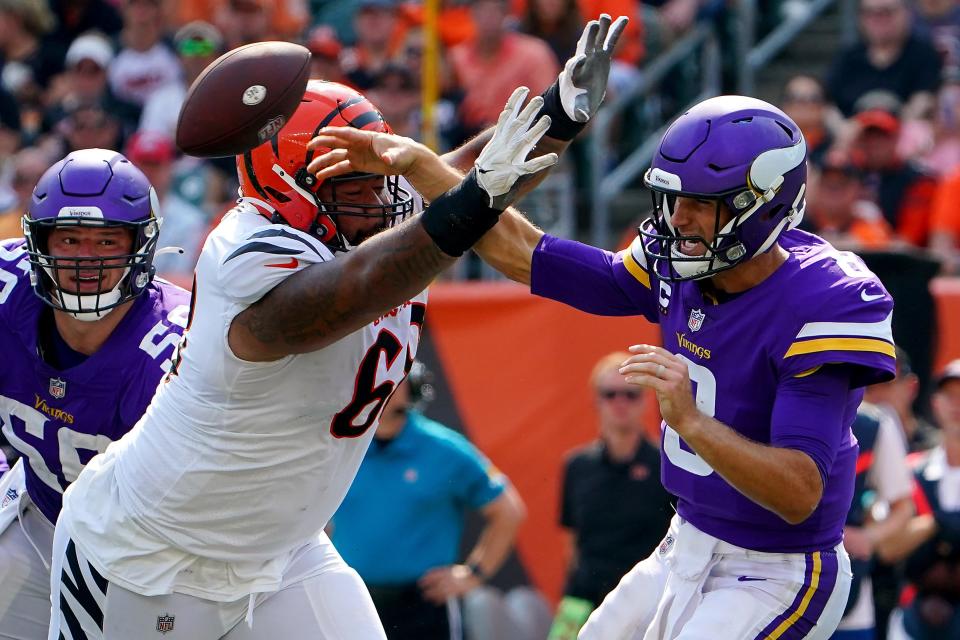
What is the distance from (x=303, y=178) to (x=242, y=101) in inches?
9.0

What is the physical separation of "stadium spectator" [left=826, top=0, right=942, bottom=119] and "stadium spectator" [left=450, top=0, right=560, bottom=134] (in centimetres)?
174

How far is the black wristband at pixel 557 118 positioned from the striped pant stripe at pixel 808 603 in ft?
4.02

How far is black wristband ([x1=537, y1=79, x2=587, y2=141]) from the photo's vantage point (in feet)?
13.1

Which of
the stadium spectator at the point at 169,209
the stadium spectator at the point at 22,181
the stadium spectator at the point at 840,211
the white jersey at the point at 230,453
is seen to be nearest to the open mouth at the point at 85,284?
the white jersey at the point at 230,453

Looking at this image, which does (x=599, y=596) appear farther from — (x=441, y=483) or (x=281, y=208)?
(x=281, y=208)

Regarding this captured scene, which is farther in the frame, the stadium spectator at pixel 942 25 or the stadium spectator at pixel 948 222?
the stadium spectator at pixel 942 25

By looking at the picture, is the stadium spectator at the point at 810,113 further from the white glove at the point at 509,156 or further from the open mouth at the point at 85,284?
the white glove at the point at 509,156

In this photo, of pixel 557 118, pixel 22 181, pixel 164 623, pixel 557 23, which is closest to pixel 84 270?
pixel 164 623

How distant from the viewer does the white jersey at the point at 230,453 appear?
358 cm

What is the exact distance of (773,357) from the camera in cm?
371

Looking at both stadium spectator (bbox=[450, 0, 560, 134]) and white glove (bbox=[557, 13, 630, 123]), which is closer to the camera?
white glove (bbox=[557, 13, 630, 123])

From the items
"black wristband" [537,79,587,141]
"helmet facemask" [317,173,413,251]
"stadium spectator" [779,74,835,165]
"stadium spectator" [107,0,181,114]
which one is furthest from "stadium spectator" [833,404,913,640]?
"stadium spectator" [107,0,181,114]

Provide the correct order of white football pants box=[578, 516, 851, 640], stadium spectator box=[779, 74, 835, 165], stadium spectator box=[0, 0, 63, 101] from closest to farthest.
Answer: white football pants box=[578, 516, 851, 640] < stadium spectator box=[779, 74, 835, 165] < stadium spectator box=[0, 0, 63, 101]

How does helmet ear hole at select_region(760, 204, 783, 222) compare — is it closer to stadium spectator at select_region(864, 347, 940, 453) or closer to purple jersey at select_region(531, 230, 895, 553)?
purple jersey at select_region(531, 230, 895, 553)
